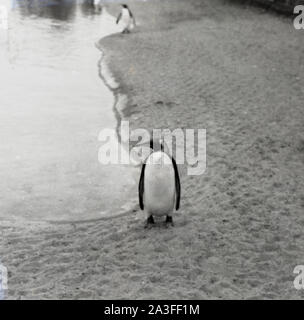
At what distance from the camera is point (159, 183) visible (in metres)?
4.55

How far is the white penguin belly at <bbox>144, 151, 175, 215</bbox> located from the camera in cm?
453

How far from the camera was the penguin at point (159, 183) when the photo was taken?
453 cm

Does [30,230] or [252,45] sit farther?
[252,45]

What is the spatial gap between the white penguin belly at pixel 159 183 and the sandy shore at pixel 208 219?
12.0 inches

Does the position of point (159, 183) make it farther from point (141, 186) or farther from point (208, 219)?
point (208, 219)

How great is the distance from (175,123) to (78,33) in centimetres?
872

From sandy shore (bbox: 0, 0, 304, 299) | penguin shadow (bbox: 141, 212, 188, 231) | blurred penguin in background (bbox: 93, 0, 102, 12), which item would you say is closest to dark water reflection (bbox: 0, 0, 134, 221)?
sandy shore (bbox: 0, 0, 304, 299)

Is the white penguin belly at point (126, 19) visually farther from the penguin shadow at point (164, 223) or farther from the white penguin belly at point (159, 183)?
the white penguin belly at point (159, 183)

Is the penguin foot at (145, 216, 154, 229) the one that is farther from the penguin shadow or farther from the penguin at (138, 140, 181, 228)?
the penguin at (138, 140, 181, 228)

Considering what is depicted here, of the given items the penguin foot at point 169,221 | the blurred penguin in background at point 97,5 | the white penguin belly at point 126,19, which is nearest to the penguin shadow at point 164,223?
the penguin foot at point 169,221

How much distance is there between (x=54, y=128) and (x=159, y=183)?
12.6 feet

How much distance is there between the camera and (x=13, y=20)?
16.9 meters
